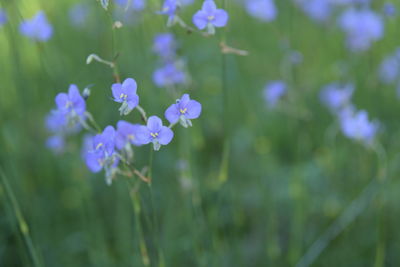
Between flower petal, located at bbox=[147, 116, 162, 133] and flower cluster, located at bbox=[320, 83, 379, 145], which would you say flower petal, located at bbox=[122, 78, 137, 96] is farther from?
flower cluster, located at bbox=[320, 83, 379, 145]

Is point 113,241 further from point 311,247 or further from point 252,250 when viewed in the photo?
point 311,247

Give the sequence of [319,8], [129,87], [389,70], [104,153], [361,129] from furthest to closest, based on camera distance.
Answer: [319,8]
[389,70]
[361,129]
[104,153]
[129,87]

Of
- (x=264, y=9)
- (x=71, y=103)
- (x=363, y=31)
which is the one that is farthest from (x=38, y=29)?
(x=363, y=31)

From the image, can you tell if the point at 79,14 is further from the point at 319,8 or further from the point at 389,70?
the point at 389,70

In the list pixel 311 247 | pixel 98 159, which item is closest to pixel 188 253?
pixel 311 247

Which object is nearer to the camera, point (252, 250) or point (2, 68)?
point (252, 250)

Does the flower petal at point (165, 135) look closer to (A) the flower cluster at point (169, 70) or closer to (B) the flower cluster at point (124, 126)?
(B) the flower cluster at point (124, 126)

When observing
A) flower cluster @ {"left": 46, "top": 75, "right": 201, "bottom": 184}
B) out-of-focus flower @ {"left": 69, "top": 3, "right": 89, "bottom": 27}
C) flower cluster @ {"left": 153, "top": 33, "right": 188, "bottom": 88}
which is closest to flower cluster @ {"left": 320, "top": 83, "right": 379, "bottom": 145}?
flower cluster @ {"left": 153, "top": 33, "right": 188, "bottom": 88}
